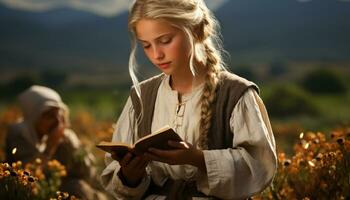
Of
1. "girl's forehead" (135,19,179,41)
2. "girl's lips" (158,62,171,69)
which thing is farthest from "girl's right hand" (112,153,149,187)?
"girl's forehead" (135,19,179,41)

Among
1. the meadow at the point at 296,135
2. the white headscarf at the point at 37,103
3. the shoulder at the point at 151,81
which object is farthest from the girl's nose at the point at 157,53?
the white headscarf at the point at 37,103

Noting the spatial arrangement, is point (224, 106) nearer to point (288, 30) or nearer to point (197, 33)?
point (197, 33)

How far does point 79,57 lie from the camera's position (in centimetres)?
4369

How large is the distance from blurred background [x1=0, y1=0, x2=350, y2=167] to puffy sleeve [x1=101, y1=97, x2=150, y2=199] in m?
2.61

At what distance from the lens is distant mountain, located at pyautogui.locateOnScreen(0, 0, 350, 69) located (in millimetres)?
36688

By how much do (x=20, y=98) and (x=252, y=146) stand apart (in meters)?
3.89

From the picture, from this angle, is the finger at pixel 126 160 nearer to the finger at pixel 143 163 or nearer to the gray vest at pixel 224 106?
the finger at pixel 143 163

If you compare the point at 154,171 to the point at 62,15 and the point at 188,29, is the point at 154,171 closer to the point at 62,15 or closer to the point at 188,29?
the point at 188,29

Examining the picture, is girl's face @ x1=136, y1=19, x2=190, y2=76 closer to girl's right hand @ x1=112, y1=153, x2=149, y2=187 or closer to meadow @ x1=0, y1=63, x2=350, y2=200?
girl's right hand @ x1=112, y1=153, x2=149, y2=187

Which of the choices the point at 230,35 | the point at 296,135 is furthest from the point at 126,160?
the point at 230,35

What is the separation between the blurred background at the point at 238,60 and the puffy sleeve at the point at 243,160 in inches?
123

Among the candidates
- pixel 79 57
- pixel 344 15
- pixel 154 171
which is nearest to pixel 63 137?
pixel 154 171

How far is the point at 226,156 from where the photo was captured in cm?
317

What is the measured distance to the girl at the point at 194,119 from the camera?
125 inches
